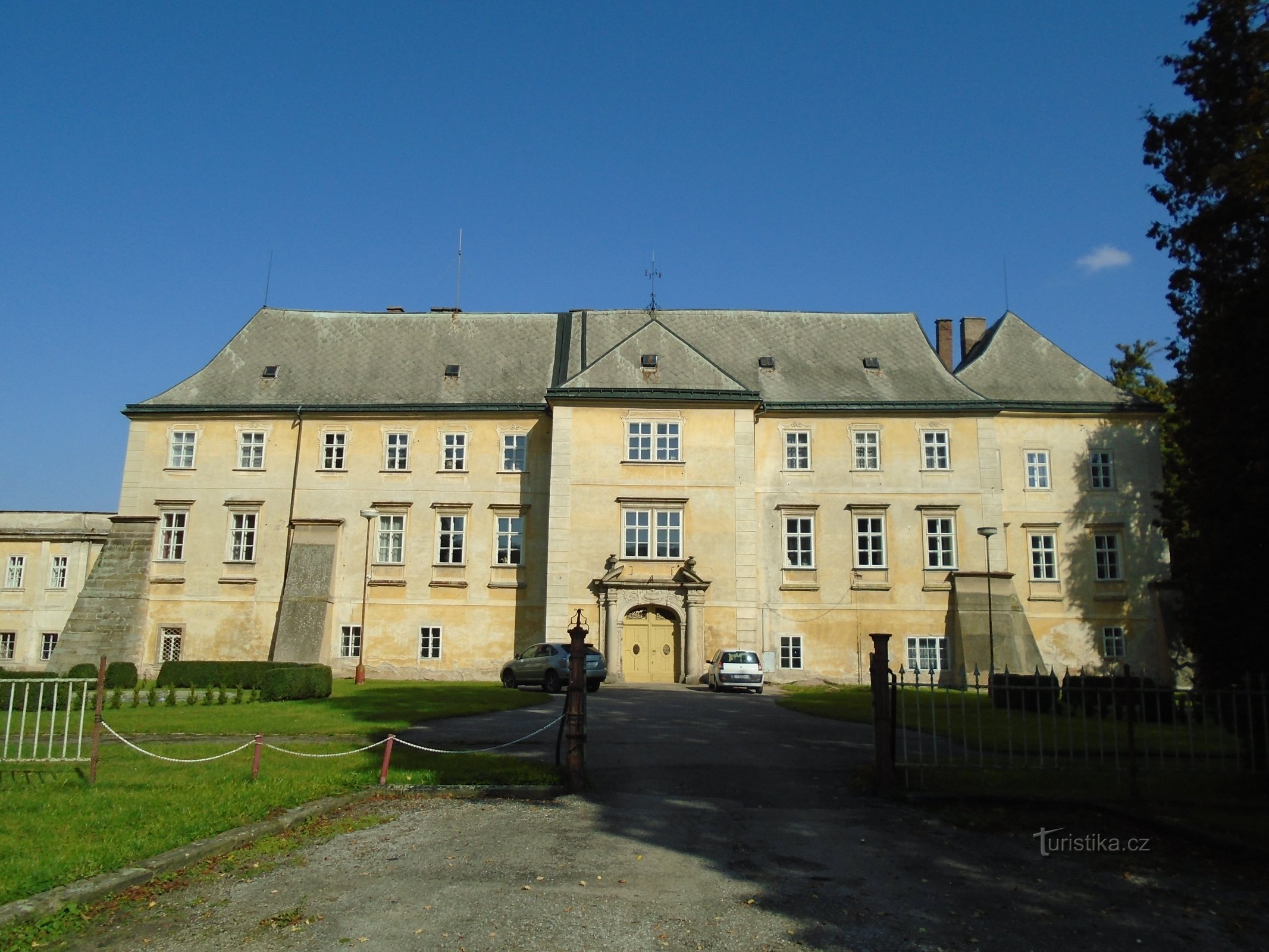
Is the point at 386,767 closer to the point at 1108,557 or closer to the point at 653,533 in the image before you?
the point at 653,533

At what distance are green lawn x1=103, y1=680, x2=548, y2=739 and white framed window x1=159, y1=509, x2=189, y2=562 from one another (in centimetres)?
1096

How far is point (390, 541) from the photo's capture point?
3553 centimetres

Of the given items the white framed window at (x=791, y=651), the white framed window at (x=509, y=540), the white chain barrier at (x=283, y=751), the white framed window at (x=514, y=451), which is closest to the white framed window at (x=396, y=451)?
the white framed window at (x=514, y=451)

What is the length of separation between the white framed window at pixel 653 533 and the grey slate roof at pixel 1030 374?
13.2m

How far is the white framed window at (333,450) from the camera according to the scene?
3619 centimetres

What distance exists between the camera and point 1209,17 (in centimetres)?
1277

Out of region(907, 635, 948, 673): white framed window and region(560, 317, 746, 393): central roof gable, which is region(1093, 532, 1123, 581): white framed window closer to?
region(907, 635, 948, 673): white framed window

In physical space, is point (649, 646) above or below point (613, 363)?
below

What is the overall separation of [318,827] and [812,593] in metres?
25.6

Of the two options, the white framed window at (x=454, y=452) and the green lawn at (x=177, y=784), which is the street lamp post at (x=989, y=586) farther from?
the white framed window at (x=454, y=452)

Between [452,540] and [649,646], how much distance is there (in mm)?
8310

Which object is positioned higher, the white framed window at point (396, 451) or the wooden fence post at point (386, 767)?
the white framed window at point (396, 451)

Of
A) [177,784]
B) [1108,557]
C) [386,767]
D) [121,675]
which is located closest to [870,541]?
[1108,557]

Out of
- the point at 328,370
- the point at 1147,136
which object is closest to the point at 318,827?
the point at 1147,136
